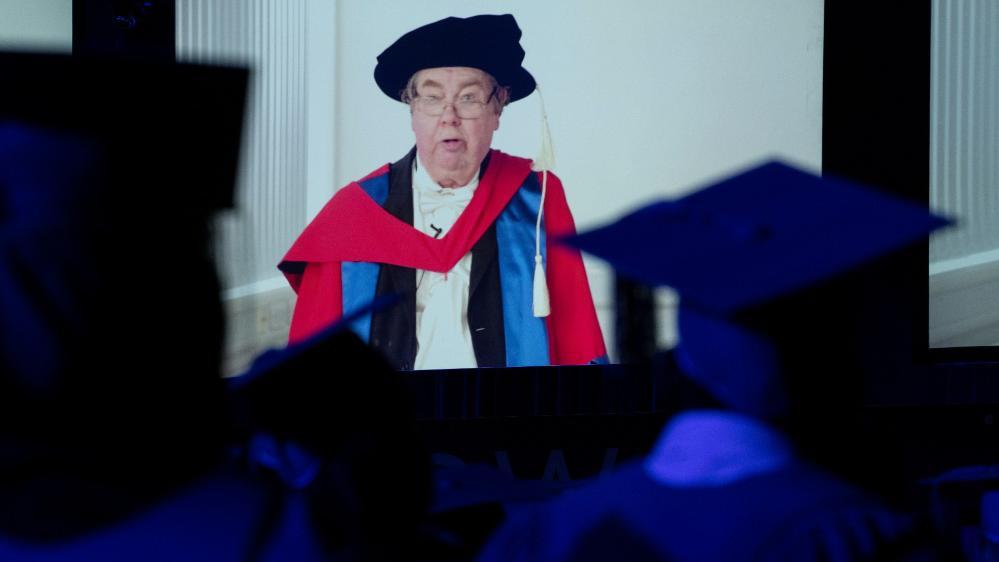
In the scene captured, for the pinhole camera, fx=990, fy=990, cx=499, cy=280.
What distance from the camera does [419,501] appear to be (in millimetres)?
1016

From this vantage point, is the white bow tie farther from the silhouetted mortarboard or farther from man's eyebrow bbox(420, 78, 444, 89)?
the silhouetted mortarboard

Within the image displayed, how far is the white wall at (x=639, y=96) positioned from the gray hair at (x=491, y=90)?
36 millimetres

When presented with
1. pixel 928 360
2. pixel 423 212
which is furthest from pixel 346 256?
pixel 928 360

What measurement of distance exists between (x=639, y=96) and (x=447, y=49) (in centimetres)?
64

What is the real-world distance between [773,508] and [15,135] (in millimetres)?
808

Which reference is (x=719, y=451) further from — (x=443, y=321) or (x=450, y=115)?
(x=450, y=115)

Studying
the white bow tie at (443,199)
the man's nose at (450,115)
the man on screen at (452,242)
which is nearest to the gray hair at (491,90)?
the man on screen at (452,242)

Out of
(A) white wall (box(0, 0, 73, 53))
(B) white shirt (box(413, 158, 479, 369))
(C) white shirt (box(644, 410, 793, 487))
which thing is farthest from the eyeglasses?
(C) white shirt (box(644, 410, 793, 487))

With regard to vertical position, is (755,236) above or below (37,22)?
below

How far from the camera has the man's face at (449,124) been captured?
10.2ft

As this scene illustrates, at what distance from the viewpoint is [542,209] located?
3.14m

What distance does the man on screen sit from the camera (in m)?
3.07

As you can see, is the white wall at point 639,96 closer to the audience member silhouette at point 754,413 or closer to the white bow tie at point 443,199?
the white bow tie at point 443,199

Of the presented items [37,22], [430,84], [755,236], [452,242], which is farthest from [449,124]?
[755,236]
